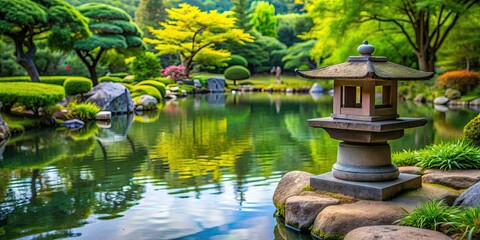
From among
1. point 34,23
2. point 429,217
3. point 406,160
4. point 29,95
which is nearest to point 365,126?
point 429,217

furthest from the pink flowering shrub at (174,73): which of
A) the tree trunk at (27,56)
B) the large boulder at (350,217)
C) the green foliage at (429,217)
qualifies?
the green foliage at (429,217)

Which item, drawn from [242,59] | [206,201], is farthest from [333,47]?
[206,201]

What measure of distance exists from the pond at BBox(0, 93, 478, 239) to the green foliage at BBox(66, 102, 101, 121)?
6.37 feet

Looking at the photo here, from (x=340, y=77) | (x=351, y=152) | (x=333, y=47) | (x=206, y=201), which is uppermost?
(x=333, y=47)

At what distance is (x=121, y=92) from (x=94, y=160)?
33.9 ft

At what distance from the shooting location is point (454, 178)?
6.27m

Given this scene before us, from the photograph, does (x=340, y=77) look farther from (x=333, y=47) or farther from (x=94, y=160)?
(x=333, y=47)

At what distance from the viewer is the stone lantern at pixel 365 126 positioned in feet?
18.8

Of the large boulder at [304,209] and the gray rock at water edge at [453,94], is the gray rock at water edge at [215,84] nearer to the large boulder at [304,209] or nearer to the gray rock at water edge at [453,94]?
the gray rock at water edge at [453,94]

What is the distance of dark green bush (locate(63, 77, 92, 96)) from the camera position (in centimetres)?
1938

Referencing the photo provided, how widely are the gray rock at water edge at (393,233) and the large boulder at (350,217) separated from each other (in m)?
0.33

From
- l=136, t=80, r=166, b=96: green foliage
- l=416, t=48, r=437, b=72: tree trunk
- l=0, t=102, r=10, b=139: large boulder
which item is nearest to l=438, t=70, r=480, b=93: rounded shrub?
l=416, t=48, r=437, b=72: tree trunk

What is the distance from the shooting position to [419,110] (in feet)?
68.5

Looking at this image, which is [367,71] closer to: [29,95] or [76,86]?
[29,95]
